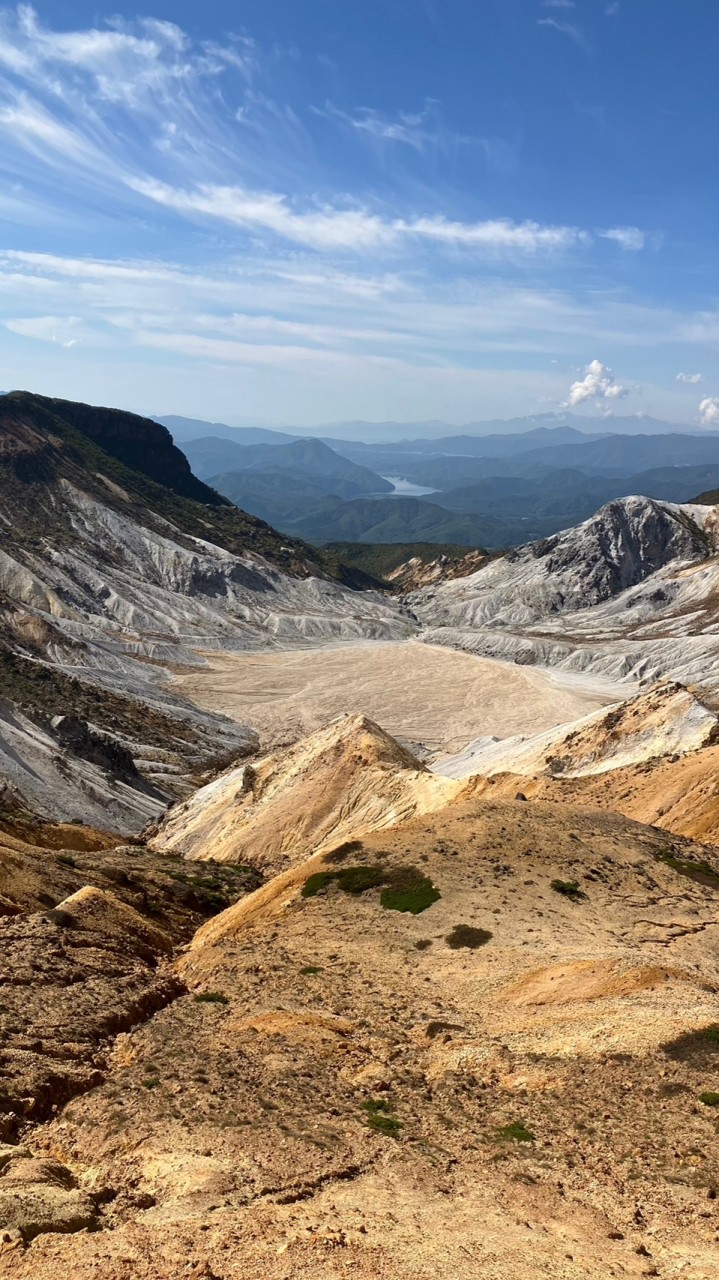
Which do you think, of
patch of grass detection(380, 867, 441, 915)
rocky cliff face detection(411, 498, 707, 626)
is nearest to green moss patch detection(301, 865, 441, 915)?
patch of grass detection(380, 867, 441, 915)

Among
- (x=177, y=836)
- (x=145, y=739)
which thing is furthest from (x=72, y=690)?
(x=177, y=836)

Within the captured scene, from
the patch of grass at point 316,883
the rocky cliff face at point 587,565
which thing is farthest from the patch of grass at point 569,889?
the rocky cliff face at point 587,565

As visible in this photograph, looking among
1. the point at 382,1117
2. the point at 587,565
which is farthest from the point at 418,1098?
the point at 587,565

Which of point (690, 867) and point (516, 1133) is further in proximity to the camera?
point (690, 867)

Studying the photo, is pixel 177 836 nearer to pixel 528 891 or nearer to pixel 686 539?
pixel 528 891

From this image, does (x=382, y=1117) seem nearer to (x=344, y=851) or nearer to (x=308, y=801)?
(x=344, y=851)
